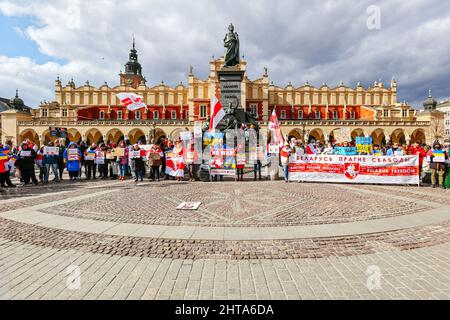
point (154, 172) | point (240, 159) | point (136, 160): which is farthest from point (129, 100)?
point (240, 159)

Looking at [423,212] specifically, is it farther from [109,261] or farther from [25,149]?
[25,149]

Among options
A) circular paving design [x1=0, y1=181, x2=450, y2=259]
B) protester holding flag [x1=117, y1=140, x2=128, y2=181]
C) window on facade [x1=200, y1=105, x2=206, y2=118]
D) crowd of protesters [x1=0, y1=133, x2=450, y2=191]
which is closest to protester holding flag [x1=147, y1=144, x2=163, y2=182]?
crowd of protesters [x1=0, y1=133, x2=450, y2=191]

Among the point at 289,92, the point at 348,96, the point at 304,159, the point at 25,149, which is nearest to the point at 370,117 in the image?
the point at 348,96

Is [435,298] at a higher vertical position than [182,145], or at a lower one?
lower

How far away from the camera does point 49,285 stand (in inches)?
122

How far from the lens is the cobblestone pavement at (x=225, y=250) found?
304cm

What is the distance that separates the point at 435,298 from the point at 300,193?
6.57 metres

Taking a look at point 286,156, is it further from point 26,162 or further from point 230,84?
point 26,162

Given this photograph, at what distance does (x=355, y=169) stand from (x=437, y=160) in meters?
3.35

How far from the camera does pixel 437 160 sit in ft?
36.6

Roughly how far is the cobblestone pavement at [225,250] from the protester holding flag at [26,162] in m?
5.95

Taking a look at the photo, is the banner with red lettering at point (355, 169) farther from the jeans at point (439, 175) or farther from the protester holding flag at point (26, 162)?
the protester holding flag at point (26, 162)

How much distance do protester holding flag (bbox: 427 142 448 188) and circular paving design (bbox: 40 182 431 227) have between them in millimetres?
4750

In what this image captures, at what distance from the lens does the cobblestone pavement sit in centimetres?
304
